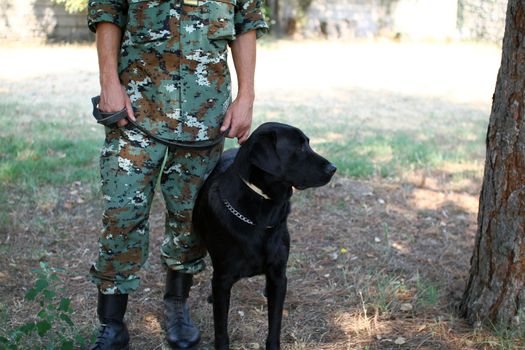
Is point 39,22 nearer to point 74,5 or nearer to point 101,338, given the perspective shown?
point 74,5

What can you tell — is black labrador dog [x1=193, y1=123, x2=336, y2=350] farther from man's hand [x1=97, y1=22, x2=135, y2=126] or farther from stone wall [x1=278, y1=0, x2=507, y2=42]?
stone wall [x1=278, y1=0, x2=507, y2=42]

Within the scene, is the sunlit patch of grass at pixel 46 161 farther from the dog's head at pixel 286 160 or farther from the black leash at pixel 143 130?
the dog's head at pixel 286 160

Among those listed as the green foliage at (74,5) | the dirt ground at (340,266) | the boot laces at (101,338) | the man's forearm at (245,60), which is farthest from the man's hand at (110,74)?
the green foliage at (74,5)

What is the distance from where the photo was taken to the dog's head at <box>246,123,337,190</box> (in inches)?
107

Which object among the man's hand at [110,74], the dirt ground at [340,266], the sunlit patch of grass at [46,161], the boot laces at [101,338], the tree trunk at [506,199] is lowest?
the dirt ground at [340,266]

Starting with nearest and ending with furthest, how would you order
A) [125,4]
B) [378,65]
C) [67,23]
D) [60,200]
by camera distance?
[125,4]
[60,200]
[378,65]
[67,23]

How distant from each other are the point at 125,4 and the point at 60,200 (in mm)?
2630

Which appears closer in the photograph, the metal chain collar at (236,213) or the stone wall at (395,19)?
the metal chain collar at (236,213)

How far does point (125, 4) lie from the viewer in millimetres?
2789

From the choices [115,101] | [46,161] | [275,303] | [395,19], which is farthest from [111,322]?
[395,19]

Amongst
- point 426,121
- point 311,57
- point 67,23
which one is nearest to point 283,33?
point 311,57

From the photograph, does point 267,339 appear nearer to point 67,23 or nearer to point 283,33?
point 67,23

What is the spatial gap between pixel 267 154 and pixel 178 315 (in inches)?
39.5

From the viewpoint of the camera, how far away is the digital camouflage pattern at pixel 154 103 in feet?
9.03
